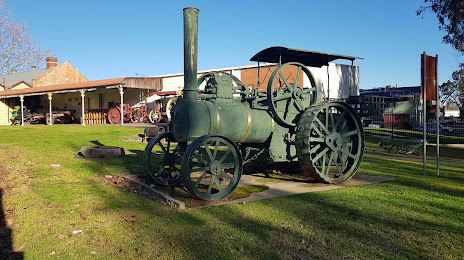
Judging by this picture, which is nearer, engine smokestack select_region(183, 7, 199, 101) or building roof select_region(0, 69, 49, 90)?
engine smokestack select_region(183, 7, 199, 101)

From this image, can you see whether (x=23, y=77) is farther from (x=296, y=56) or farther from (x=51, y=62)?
(x=296, y=56)

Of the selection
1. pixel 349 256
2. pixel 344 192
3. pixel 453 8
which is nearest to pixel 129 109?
pixel 453 8

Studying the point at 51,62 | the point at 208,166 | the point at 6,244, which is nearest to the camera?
the point at 6,244

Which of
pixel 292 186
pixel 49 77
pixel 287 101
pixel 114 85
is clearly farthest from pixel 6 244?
pixel 49 77

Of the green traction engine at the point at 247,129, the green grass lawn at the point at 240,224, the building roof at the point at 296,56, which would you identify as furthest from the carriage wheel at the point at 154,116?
the green traction engine at the point at 247,129

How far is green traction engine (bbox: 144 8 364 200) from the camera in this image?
21.4 feet

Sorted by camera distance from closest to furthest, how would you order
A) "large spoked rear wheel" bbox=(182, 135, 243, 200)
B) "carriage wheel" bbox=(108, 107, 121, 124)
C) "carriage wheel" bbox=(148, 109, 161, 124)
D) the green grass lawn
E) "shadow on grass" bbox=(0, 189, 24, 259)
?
"shadow on grass" bbox=(0, 189, 24, 259) < the green grass lawn < "large spoked rear wheel" bbox=(182, 135, 243, 200) < "carriage wheel" bbox=(148, 109, 161, 124) < "carriage wheel" bbox=(108, 107, 121, 124)

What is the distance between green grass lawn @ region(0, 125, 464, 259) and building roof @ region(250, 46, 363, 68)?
3.27m

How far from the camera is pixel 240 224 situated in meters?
5.01

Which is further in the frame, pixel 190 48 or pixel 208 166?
pixel 190 48

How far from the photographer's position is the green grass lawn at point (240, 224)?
4.10 m

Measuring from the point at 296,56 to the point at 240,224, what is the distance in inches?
214

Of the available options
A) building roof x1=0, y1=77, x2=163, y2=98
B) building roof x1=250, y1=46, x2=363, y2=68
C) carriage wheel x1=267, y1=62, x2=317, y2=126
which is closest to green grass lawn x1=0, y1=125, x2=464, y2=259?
carriage wheel x1=267, y1=62, x2=317, y2=126

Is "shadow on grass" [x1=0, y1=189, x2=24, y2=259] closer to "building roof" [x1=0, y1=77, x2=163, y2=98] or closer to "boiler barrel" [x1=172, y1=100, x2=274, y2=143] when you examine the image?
"boiler barrel" [x1=172, y1=100, x2=274, y2=143]
